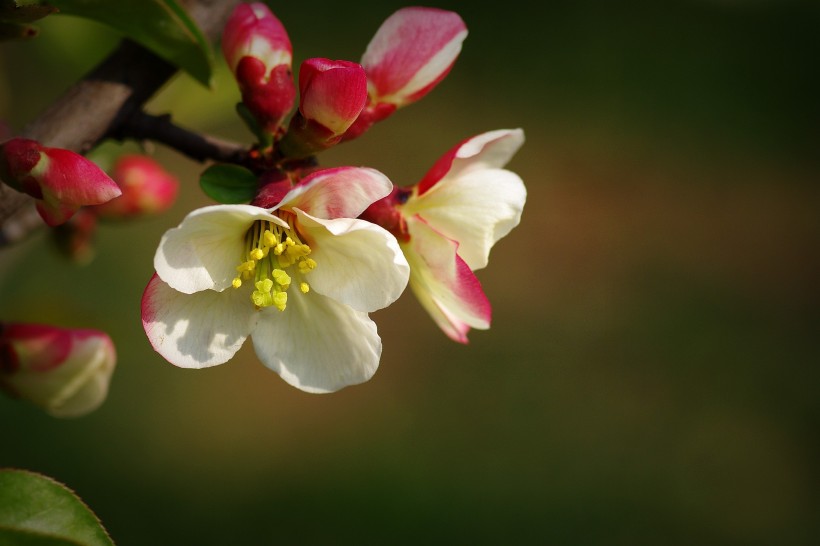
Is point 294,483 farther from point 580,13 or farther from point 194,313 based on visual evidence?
point 580,13

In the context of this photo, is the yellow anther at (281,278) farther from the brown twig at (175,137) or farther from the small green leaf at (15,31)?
the small green leaf at (15,31)

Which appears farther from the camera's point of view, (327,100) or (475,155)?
(475,155)

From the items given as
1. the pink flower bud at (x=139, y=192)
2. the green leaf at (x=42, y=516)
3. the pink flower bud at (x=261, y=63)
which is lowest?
the pink flower bud at (x=139, y=192)

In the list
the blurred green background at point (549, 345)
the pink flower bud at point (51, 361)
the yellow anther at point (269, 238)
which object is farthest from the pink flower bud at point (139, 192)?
the yellow anther at point (269, 238)

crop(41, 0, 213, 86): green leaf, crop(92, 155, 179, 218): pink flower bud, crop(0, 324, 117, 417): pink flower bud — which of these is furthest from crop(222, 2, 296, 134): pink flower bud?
crop(92, 155, 179, 218): pink flower bud

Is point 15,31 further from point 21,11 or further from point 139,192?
point 139,192

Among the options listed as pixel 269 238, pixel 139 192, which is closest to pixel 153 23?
pixel 269 238
